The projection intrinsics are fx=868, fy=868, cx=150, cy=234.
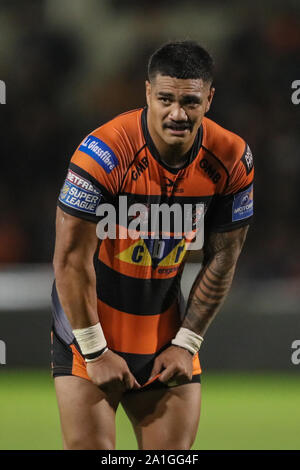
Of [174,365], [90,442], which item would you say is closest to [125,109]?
[174,365]

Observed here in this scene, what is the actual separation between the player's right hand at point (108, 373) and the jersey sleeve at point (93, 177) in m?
0.60

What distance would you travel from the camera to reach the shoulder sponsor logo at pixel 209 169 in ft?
12.1

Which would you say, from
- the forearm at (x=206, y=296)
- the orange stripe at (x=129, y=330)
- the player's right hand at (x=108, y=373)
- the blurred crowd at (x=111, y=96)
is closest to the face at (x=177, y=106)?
the forearm at (x=206, y=296)

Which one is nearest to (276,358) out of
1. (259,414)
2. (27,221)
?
(259,414)

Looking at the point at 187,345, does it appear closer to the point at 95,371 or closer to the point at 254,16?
Result: the point at 95,371

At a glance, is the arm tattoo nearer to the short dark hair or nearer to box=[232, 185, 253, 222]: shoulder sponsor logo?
box=[232, 185, 253, 222]: shoulder sponsor logo

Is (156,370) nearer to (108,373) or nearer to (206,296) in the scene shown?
(108,373)

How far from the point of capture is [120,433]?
6316mm

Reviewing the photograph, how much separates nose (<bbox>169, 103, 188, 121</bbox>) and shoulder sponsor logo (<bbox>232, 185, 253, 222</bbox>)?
1.70 feet

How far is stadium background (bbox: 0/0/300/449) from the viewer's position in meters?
7.30

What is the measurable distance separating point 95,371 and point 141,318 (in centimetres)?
34

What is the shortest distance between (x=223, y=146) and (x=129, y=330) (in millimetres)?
903

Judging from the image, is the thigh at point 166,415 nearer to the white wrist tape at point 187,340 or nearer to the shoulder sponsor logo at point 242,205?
the white wrist tape at point 187,340

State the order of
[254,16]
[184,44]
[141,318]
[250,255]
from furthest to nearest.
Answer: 1. [254,16]
2. [250,255]
3. [141,318]
4. [184,44]
